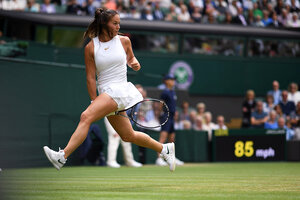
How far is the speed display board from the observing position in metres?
16.0

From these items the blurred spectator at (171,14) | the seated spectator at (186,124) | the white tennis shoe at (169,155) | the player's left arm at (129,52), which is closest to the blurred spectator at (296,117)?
the seated spectator at (186,124)

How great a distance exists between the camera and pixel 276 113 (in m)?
17.0

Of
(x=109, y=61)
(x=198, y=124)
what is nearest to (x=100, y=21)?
(x=109, y=61)

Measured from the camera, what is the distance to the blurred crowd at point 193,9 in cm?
1984

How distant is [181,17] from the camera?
22047 mm

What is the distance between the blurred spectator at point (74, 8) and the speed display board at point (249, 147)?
23.3 feet

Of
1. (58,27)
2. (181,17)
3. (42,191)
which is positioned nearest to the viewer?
(42,191)

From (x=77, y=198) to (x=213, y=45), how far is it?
57.5 feet

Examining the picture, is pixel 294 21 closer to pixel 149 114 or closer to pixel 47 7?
pixel 47 7

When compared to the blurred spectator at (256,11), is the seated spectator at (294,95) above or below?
below

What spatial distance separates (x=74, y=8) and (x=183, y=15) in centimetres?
415

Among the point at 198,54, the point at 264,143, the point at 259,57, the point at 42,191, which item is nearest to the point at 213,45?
the point at 198,54

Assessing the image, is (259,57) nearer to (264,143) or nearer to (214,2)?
(214,2)

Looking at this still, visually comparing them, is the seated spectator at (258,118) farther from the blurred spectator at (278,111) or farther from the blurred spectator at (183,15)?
the blurred spectator at (183,15)
